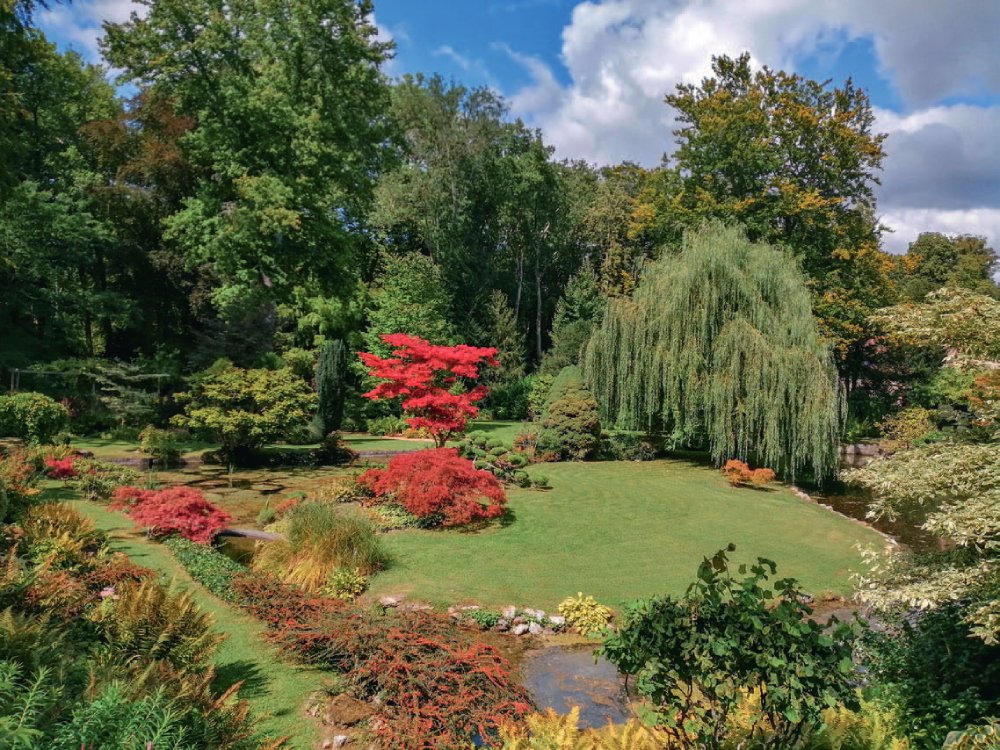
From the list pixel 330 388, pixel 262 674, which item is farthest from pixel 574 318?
pixel 262 674

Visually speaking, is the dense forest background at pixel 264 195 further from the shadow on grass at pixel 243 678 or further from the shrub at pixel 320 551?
the shadow on grass at pixel 243 678

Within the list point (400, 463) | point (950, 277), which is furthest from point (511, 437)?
point (950, 277)

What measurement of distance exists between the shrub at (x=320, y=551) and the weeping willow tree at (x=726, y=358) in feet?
37.6

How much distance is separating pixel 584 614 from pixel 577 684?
1405 mm

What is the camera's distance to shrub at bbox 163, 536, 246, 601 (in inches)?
318

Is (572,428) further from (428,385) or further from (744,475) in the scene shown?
(744,475)

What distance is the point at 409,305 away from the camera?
28406mm

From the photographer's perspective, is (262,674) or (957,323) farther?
(262,674)

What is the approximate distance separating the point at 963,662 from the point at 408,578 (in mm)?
6608

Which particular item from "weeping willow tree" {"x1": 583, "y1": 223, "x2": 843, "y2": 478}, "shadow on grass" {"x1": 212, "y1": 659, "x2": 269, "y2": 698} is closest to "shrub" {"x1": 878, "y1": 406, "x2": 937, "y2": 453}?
"weeping willow tree" {"x1": 583, "y1": 223, "x2": 843, "y2": 478}

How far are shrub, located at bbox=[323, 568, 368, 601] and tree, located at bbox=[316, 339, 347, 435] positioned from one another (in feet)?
47.2

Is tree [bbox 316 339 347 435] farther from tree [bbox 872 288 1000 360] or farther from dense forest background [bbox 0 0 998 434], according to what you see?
tree [bbox 872 288 1000 360]

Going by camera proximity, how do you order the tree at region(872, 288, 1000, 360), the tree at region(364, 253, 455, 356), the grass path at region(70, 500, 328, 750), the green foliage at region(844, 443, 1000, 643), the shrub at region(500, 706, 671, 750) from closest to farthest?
the shrub at region(500, 706, 671, 750) → the green foliage at region(844, 443, 1000, 643) → the grass path at region(70, 500, 328, 750) → the tree at region(872, 288, 1000, 360) → the tree at region(364, 253, 455, 356)

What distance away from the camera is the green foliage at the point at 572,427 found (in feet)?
63.9
